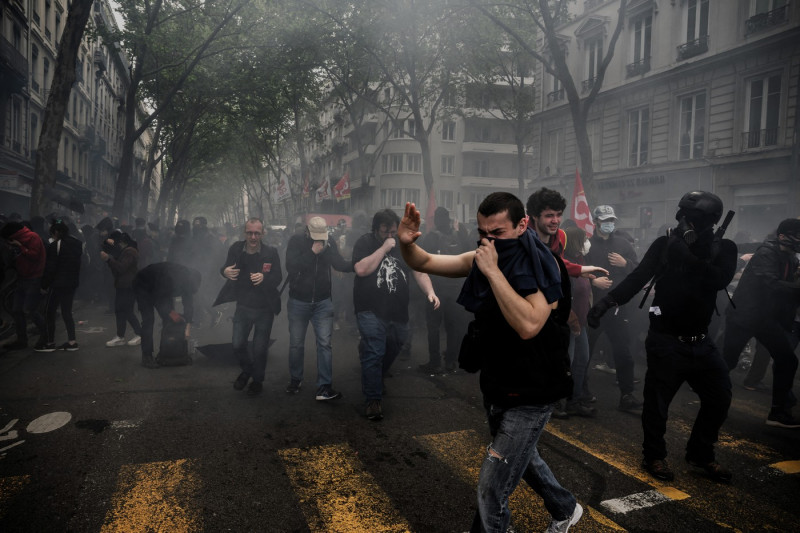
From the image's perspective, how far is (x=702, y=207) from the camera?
12.3 ft

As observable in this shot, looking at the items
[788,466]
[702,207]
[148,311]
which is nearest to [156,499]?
[702,207]

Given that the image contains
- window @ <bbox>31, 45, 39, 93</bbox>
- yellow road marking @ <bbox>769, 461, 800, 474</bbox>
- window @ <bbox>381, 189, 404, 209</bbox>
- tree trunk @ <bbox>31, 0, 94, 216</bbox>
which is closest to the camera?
yellow road marking @ <bbox>769, 461, 800, 474</bbox>

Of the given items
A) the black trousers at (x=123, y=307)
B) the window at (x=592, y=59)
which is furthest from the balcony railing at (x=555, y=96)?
the black trousers at (x=123, y=307)

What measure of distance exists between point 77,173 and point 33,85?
10894mm

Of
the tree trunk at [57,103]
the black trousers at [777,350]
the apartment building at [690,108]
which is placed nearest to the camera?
the black trousers at [777,350]

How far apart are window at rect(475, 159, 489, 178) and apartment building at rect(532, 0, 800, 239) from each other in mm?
17514

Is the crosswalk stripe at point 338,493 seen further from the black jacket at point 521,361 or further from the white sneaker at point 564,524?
the black jacket at point 521,361

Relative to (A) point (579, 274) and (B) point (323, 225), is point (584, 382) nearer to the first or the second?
(A) point (579, 274)

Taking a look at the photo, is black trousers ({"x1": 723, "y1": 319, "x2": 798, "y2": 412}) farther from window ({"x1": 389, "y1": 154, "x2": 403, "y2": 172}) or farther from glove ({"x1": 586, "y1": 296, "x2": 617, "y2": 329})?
window ({"x1": 389, "y1": 154, "x2": 403, "y2": 172})

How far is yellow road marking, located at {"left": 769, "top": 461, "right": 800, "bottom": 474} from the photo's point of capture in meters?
3.94

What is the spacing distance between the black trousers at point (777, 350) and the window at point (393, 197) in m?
38.5

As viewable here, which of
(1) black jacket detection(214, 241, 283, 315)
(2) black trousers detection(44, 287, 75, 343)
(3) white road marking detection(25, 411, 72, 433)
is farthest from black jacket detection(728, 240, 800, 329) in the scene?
(2) black trousers detection(44, 287, 75, 343)

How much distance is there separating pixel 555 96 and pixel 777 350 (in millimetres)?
25054

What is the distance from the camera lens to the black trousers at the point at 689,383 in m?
3.75
